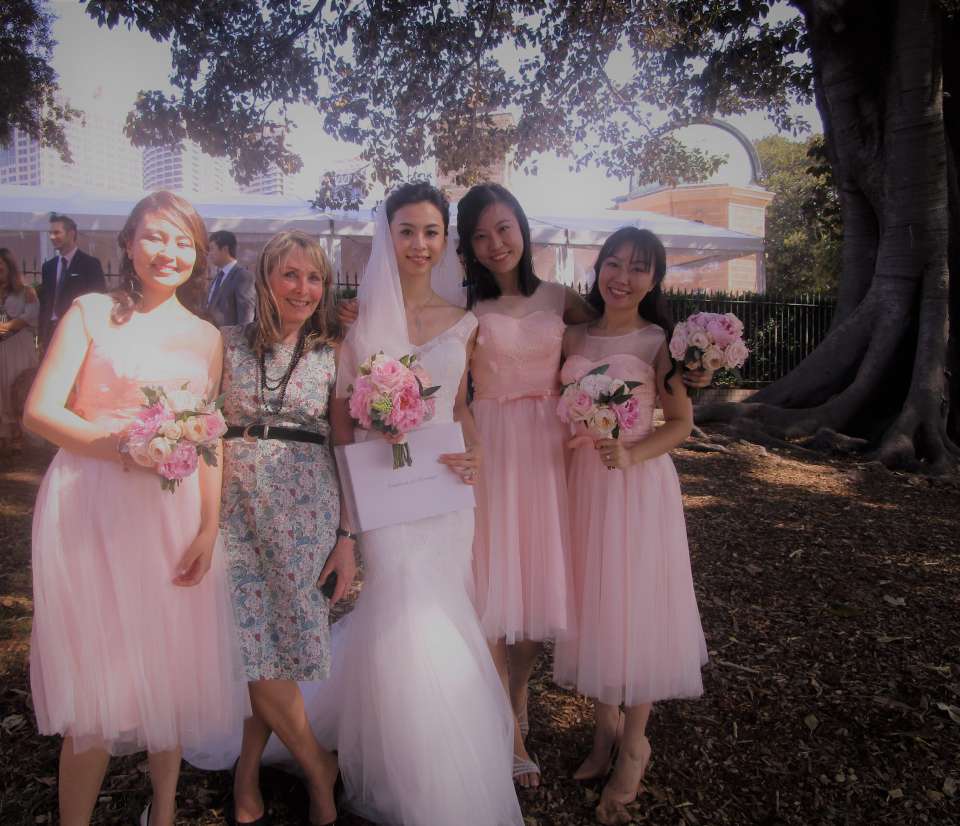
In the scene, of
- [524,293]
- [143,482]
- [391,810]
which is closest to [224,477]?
[143,482]

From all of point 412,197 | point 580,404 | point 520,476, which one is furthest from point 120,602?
point 412,197

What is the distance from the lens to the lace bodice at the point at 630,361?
3002 millimetres

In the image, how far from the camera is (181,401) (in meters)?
2.16

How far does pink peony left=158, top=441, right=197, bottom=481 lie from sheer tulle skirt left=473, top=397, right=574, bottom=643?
49.9 inches

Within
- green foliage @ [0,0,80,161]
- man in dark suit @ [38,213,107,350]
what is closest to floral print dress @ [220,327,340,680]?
man in dark suit @ [38,213,107,350]

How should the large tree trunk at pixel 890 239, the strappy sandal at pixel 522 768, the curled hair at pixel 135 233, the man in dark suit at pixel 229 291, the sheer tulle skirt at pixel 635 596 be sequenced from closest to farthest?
1. the curled hair at pixel 135 233
2. the sheer tulle skirt at pixel 635 596
3. the strappy sandal at pixel 522 768
4. the man in dark suit at pixel 229 291
5. the large tree trunk at pixel 890 239

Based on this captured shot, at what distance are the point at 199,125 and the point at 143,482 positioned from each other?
9306 millimetres

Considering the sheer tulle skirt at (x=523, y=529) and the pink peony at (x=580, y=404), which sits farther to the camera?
the sheer tulle skirt at (x=523, y=529)

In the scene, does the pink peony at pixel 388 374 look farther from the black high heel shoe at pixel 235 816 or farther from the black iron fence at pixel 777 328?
the black iron fence at pixel 777 328

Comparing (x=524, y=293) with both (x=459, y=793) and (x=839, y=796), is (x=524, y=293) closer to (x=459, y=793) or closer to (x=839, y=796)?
(x=459, y=793)

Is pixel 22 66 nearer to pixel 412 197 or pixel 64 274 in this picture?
pixel 64 274

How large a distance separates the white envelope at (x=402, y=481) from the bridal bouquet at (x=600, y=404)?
443 mm

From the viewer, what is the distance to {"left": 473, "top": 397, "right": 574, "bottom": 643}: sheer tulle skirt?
9.79 feet

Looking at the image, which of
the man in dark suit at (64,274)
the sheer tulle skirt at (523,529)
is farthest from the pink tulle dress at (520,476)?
the man in dark suit at (64,274)
